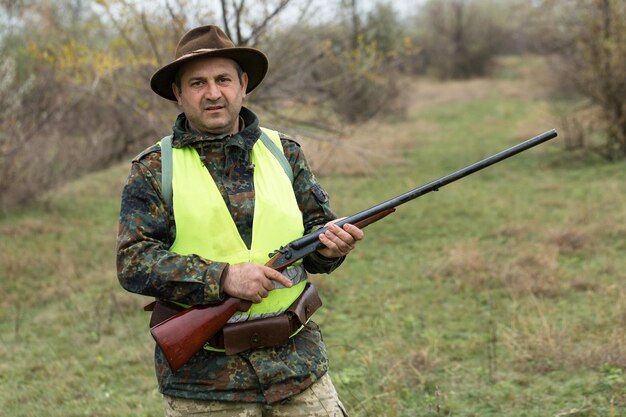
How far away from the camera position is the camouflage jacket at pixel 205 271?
2.38 m

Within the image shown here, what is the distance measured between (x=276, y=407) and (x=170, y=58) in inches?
254

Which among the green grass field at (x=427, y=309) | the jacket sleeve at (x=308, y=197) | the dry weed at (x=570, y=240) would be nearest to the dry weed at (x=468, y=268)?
the green grass field at (x=427, y=309)

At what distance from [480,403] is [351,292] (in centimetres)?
290

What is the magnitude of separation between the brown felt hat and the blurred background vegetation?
5.07 m

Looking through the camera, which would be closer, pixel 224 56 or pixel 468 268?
pixel 224 56

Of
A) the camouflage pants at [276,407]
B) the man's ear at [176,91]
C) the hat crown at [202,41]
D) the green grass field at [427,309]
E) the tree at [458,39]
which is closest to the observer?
the camouflage pants at [276,407]

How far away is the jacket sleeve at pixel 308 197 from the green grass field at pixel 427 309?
1.49 metres

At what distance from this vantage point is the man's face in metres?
2.56

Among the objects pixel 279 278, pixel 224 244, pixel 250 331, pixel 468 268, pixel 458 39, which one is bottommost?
pixel 458 39

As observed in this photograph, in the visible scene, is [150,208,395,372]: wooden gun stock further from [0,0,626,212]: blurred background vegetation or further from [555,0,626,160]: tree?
[555,0,626,160]: tree

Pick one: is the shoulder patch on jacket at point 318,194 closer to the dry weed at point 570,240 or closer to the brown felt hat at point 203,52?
the brown felt hat at point 203,52

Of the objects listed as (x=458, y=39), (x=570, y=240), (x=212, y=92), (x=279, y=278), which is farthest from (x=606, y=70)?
(x=458, y=39)

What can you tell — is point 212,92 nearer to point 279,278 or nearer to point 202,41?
point 202,41

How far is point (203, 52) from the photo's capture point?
2537 mm
